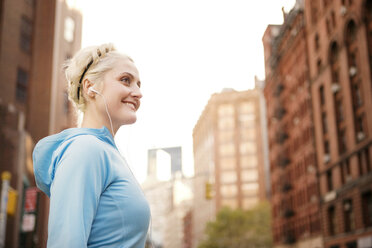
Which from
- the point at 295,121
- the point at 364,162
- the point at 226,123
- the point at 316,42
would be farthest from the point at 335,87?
the point at 226,123

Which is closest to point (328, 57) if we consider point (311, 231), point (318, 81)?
point (318, 81)

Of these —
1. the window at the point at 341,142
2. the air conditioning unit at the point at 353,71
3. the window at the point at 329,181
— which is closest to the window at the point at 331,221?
the window at the point at 329,181

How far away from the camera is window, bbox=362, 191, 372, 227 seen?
34062 millimetres

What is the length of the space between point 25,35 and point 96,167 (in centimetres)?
3110

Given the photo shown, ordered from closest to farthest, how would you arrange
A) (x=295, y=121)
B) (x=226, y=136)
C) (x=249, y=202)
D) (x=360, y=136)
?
(x=360, y=136) < (x=295, y=121) < (x=249, y=202) < (x=226, y=136)

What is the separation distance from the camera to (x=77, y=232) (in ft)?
5.17

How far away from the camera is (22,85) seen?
29484 mm

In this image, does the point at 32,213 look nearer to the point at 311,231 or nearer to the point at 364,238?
the point at 364,238

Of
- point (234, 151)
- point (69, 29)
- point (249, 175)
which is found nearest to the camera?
point (69, 29)

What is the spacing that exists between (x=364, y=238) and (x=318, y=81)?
668 inches

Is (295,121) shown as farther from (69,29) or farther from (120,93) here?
(120,93)

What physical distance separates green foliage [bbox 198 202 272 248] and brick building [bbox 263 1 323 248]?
1158cm

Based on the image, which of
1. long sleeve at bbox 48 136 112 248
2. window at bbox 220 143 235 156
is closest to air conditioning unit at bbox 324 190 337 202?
long sleeve at bbox 48 136 112 248

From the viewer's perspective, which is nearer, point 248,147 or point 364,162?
point 364,162
